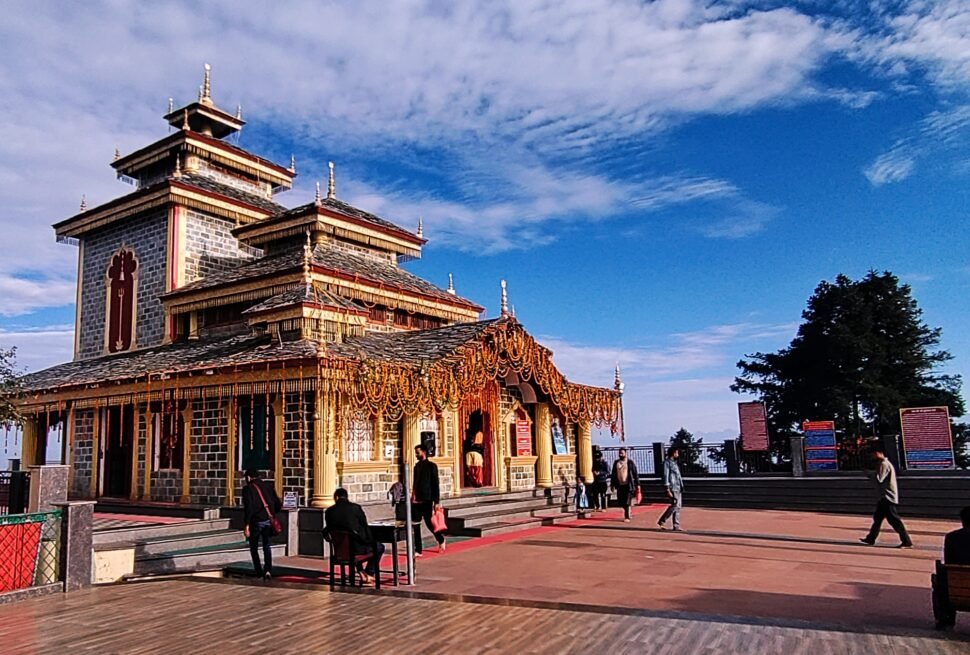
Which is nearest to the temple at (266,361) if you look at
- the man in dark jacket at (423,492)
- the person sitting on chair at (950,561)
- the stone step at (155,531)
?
the stone step at (155,531)

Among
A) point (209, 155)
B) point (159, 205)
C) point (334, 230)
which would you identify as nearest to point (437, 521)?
point (334, 230)

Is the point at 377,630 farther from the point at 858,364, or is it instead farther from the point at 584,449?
the point at 858,364

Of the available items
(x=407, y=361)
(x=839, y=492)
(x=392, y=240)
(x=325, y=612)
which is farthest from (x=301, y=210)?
(x=839, y=492)

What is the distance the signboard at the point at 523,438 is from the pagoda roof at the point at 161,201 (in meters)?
10.8

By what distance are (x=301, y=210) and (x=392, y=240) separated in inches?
123

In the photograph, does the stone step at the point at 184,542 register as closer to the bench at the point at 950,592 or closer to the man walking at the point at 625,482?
the man walking at the point at 625,482

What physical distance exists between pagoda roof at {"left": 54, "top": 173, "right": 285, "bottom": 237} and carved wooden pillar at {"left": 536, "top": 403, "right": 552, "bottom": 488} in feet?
36.1

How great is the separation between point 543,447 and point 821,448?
8.35 m

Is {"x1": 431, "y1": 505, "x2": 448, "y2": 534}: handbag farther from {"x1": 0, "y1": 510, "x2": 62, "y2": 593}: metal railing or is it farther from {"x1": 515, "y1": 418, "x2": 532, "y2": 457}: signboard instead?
{"x1": 515, "y1": 418, "x2": 532, "y2": 457}: signboard

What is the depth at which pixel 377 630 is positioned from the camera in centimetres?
682

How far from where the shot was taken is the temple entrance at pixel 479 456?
1806cm

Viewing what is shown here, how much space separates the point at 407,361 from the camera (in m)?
14.6

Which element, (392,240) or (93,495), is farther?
(392,240)

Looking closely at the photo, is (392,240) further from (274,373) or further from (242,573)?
(242,573)
